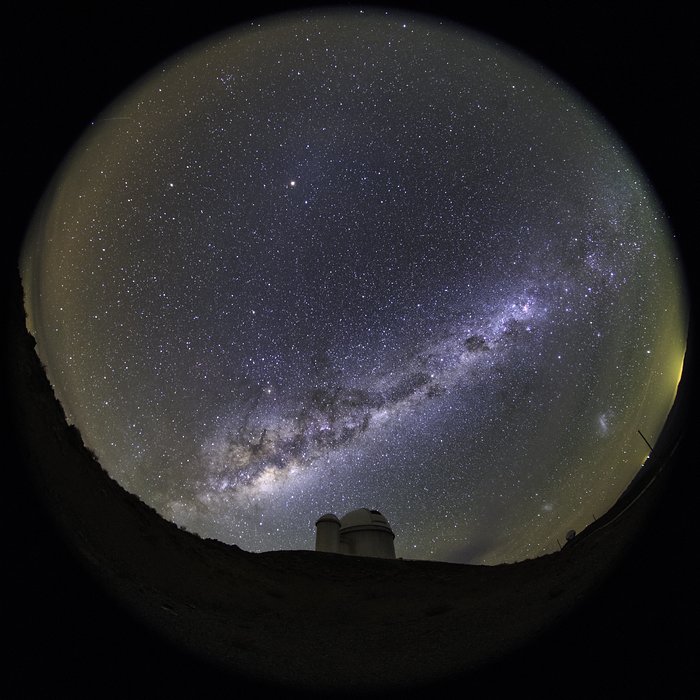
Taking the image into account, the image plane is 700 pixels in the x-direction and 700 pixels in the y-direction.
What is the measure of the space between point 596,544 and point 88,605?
486cm

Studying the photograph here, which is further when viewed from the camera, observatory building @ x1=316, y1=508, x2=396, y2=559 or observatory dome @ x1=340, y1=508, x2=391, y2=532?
observatory dome @ x1=340, y1=508, x2=391, y2=532

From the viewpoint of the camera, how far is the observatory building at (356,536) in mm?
15148

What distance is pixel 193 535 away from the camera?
→ 8578mm

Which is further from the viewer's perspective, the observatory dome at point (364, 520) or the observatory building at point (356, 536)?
the observatory dome at point (364, 520)

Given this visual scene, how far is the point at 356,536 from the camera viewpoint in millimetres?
15508

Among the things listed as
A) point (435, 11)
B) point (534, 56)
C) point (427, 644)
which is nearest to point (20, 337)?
point (435, 11)

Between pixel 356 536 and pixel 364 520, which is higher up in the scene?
pixel 364 520

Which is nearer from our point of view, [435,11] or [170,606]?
[435,11]

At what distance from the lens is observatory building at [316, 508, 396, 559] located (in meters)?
15.1

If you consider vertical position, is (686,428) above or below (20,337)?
below

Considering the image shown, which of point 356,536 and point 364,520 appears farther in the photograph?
point 364,520

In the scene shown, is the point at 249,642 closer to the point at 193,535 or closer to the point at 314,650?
the point at 314,650

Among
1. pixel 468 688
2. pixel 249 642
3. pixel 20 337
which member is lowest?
pixel 468 688

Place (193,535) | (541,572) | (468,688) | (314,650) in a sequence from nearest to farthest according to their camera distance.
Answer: (468,688) → (314,650) → (541,572) → (193,535)
